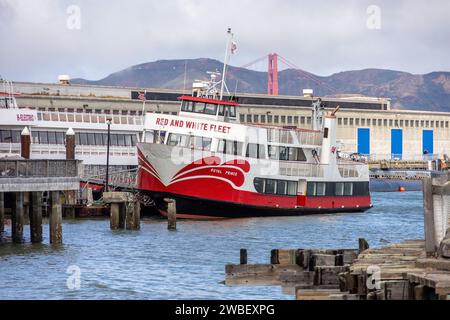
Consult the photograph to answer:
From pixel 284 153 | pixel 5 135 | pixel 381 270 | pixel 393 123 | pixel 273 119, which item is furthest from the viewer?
pixel 393 123

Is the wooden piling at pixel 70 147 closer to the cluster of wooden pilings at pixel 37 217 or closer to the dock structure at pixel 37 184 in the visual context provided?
the cluster of wooden pilings at pixel 37 217

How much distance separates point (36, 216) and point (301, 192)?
26.0 m

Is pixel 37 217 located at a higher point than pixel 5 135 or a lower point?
lower

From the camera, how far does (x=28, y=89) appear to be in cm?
12031

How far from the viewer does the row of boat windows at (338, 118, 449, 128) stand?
150125 mm

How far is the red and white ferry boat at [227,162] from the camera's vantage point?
206 feet

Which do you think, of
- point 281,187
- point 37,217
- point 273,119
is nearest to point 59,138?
point 281,187

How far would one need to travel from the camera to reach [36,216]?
153 ft

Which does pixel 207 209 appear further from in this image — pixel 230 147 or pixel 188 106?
pixel 188 106

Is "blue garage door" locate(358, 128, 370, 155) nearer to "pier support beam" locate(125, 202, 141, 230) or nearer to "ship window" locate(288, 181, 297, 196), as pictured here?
"ship window" locate(288, 181, 297, 196)

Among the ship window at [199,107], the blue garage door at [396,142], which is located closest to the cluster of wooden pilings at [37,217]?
the ship window at [199,107]

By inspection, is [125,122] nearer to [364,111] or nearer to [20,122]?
[20,122]

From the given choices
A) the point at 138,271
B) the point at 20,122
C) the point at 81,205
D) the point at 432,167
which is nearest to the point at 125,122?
the point at 20,122

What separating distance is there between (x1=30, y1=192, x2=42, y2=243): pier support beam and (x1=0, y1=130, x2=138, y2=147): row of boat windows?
25698 millimetres
